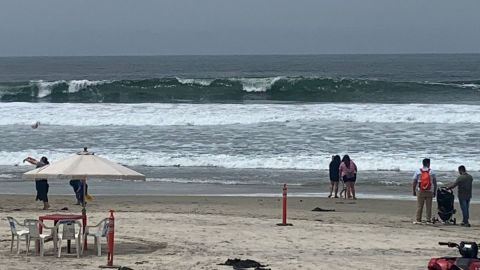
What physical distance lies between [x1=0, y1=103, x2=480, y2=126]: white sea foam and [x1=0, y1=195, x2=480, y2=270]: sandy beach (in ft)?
58.1

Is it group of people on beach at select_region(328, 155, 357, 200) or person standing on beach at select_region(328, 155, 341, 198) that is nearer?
group of people on beach at select_region(328, 155, 357, 200)

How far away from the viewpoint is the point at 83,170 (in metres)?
13.8

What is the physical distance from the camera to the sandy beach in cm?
1353

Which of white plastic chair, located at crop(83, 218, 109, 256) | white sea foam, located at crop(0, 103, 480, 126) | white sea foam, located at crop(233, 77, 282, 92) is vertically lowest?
white plastic chair, located at crop(83, 218, 109, 256)

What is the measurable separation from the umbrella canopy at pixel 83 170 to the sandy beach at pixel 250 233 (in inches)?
48.8

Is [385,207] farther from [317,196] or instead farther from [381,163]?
[381,163]

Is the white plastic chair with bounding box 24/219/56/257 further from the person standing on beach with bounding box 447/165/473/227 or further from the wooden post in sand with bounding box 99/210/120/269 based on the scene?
the person standing on beach with bounding box 447/165/473/227

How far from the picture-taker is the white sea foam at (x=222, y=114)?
38.6m

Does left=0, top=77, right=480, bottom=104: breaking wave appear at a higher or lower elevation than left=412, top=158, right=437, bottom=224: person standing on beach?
higher

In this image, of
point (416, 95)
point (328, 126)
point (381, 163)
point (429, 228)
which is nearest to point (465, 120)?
point (328, 126)

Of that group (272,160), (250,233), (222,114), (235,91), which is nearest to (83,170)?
(250,233)

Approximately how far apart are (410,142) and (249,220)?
14352 millimetres

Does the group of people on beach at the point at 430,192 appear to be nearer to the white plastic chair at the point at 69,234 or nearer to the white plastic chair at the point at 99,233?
the white plastic chair at the point at 99,233

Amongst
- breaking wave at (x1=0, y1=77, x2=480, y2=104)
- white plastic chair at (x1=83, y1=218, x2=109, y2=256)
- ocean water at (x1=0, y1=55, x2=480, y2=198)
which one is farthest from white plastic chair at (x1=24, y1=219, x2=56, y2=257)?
breaking wave at (x1=0, y1=77, x2=480, y2=104)
